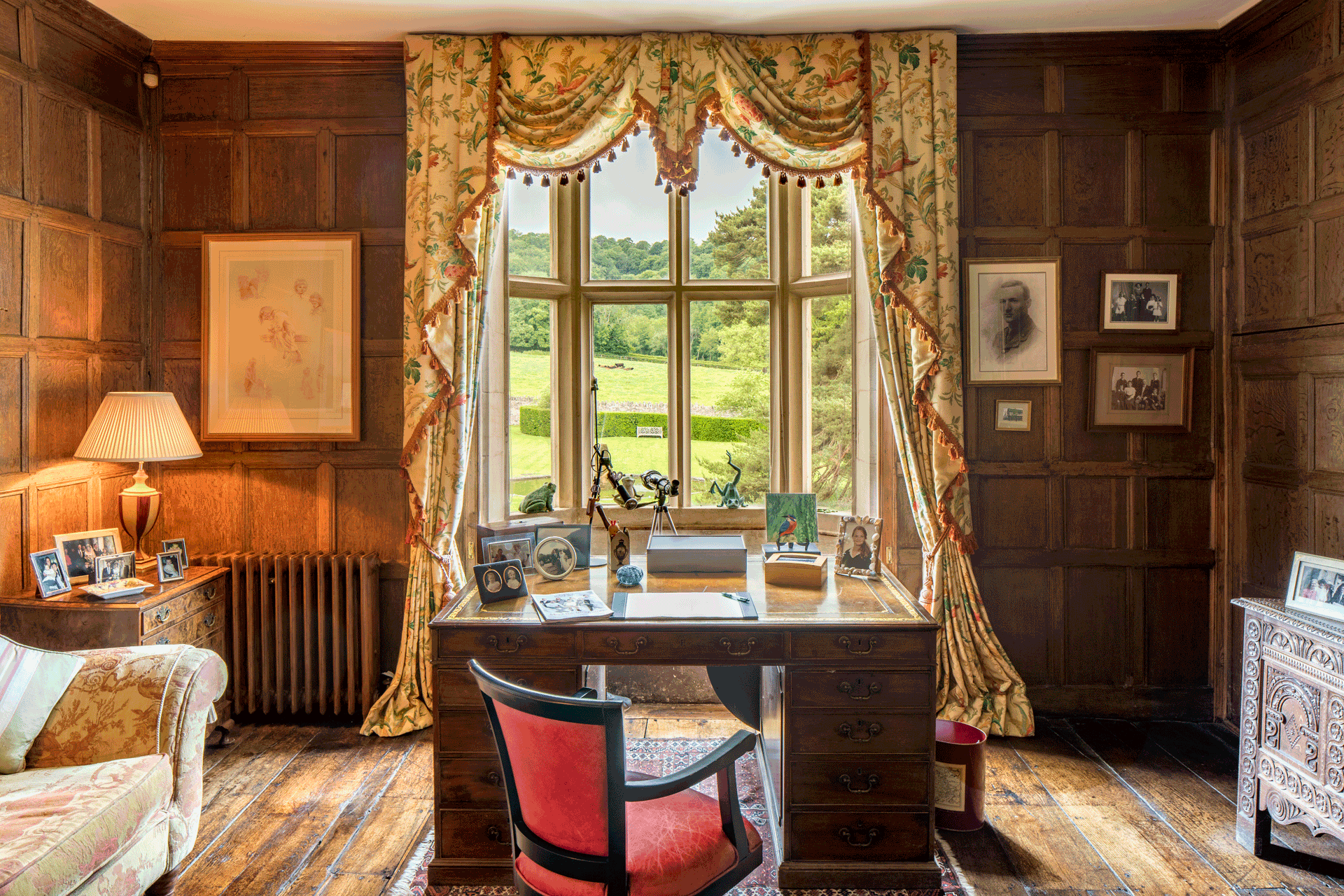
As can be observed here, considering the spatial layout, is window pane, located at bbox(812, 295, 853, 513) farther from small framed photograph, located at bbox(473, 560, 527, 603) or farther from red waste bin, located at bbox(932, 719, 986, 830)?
small framed photograph, located at bbox(473, 560, 527, 603)

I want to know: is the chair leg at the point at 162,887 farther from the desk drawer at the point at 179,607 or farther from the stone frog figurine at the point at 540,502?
the stone frog figurine at the point at 540,502

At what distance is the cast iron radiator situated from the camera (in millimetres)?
3410

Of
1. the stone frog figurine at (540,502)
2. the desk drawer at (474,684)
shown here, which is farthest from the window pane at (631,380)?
the desk drawer at (474,684)

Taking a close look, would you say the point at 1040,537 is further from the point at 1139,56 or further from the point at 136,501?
the point at 136,501

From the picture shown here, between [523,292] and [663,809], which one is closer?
[663,809]

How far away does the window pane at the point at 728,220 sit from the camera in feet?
12.6

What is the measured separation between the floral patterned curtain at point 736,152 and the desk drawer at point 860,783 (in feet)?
3.93

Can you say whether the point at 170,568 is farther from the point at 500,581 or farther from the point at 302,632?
the point at 500,581

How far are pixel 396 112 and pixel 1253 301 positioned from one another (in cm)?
390

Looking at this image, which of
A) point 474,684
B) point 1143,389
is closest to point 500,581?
point 474,684

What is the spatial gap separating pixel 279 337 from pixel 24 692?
1.81 m

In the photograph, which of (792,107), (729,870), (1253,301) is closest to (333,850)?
(729,870)

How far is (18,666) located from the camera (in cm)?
222

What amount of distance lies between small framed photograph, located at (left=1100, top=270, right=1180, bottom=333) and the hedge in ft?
5.53
